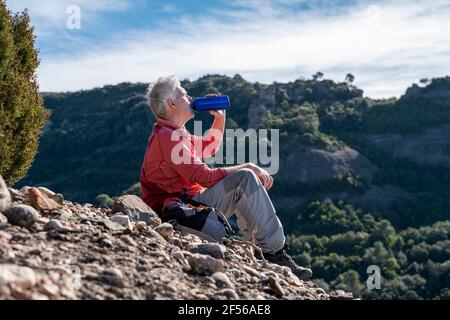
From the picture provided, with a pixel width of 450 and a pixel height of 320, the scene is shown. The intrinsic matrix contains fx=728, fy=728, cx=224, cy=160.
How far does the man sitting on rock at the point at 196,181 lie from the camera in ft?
21.1

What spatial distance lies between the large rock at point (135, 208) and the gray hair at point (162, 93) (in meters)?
0.82

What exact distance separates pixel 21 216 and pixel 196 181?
186cm

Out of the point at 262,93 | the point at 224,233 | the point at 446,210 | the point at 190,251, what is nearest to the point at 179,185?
the point at 224,233

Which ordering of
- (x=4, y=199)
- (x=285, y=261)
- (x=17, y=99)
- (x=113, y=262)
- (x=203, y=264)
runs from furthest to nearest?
(x=17, y=99) < (x=285, y=261) < (x=4, y=199) < (x=203, y=264) < (x=113, y=262)

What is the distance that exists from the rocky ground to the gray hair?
1079 millimetres

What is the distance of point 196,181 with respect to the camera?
645cm

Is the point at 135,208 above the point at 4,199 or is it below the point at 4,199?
below

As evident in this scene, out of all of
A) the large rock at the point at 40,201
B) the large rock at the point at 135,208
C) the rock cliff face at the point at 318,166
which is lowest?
the rock cliff face at the point at 318,166

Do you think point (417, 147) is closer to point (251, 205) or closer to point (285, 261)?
point (285, 261)

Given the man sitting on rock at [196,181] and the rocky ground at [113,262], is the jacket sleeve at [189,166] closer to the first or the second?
the man sitting on rock at [196,181]

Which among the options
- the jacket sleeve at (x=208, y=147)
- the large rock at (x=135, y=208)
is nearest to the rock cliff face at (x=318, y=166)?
the jacket sleeve at (x=208, y=147)

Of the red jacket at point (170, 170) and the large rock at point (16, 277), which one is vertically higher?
the red jacket at point (170, 170)

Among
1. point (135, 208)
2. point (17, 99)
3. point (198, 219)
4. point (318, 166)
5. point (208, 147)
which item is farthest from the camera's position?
point (318, 166)

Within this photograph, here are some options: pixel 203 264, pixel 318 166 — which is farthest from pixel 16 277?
pixel 318 166
